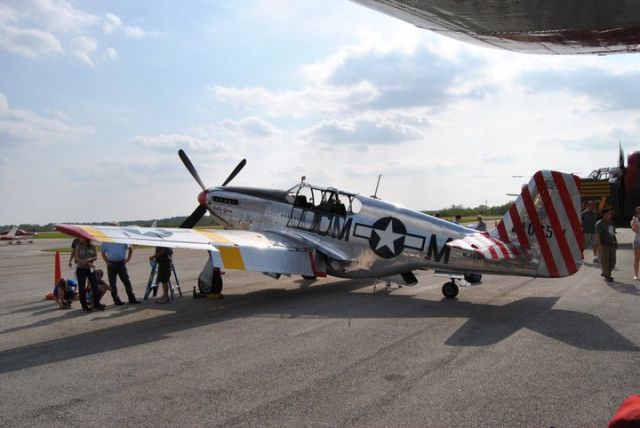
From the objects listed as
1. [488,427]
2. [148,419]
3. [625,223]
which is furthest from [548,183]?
[625,223]

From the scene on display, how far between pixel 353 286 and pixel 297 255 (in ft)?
7.72

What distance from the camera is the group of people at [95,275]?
9930mm

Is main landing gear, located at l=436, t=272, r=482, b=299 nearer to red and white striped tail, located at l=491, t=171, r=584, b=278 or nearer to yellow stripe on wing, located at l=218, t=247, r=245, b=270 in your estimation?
red and white striped tail, located at l=491, t=171, r=584, b=278

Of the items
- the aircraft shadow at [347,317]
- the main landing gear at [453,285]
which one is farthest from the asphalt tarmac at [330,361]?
the main landing gear at [453,285]

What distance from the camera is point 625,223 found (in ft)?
74.3

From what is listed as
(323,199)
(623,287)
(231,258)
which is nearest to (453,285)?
(323,199)

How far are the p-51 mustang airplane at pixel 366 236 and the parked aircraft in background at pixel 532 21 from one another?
4.53 m

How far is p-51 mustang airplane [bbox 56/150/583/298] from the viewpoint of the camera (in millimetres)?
9086

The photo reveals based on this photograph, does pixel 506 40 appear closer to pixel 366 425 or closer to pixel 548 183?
pixel 366 425

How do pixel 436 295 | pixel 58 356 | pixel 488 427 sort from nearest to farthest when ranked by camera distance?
pixel 488 427
pixel 58 356
pixel 436 295

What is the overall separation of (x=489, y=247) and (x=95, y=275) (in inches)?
290

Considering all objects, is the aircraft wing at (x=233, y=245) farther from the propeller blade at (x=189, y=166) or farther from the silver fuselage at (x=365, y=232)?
the propeller blade at (x=189, y=166)

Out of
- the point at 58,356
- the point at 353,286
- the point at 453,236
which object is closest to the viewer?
the point at 58,356

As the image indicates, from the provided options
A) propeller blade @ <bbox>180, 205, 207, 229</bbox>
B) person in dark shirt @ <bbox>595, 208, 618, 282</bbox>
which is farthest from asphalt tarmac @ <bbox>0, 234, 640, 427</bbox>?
propeller blade @ <bbox>180, 205, 207, 229</bbox>
